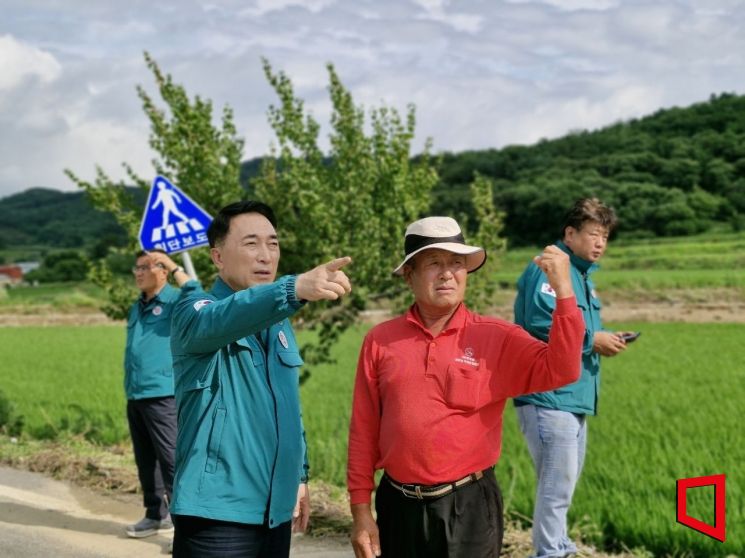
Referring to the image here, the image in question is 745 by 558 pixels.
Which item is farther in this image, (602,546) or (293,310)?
(602,546)

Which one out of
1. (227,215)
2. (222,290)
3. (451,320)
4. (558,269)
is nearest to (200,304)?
(222,290)

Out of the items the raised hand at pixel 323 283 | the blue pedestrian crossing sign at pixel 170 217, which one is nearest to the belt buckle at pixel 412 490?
the raised hand at pixel 323 283

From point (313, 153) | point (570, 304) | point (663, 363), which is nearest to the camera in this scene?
point (570, 304)

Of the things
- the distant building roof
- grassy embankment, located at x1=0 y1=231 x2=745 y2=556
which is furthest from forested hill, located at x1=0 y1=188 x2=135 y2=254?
grassy embankment, located at x1=0 y1=231 x2=745 y2=556

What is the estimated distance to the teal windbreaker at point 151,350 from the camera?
17.6 ft

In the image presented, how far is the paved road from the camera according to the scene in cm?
513

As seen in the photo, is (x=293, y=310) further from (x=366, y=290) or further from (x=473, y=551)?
(x=366, y=290)

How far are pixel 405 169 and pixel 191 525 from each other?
6.22 meters

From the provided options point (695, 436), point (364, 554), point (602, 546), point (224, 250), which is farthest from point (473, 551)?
point (695, 436)

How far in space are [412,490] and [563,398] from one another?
147cm

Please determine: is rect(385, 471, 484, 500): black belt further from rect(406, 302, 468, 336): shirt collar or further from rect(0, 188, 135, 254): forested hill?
rect(0, 188, 135, 254): forested hill

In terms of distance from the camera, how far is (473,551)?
9.27 feet

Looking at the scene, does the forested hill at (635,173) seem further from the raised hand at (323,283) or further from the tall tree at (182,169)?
the raised hand at (323,283)

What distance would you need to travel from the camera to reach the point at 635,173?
6319 centimetres
